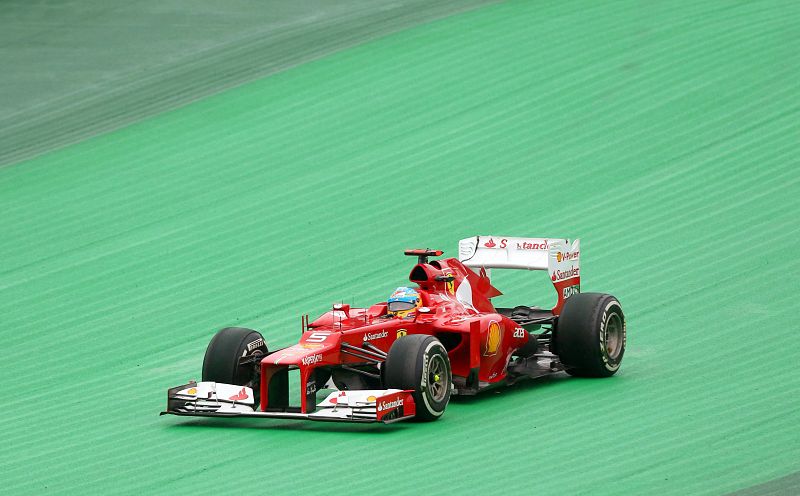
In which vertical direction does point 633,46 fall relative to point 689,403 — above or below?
above

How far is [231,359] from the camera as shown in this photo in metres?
15.3

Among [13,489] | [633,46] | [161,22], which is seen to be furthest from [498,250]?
[161,22]

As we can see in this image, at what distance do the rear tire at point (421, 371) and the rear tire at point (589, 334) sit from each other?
1.84 meters

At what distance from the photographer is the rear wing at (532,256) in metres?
17.2

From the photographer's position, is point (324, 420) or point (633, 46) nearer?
point (324, 420)

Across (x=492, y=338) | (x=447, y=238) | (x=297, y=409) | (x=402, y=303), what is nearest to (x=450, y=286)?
(x=402, y=303)

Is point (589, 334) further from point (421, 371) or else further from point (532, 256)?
point (421, 371)

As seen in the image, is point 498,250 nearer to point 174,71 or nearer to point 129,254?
point 129,254

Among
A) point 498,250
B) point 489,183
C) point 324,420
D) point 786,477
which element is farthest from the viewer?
point 489,183

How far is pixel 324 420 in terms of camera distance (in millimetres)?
14211

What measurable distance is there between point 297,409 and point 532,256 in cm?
386

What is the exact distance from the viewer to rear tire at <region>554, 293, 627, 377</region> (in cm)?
1596

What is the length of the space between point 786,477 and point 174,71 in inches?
761

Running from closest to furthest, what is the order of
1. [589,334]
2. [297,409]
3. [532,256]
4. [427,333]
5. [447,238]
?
[297,409] → [427,333] → [589,334] → [532,256] → [447,238]
